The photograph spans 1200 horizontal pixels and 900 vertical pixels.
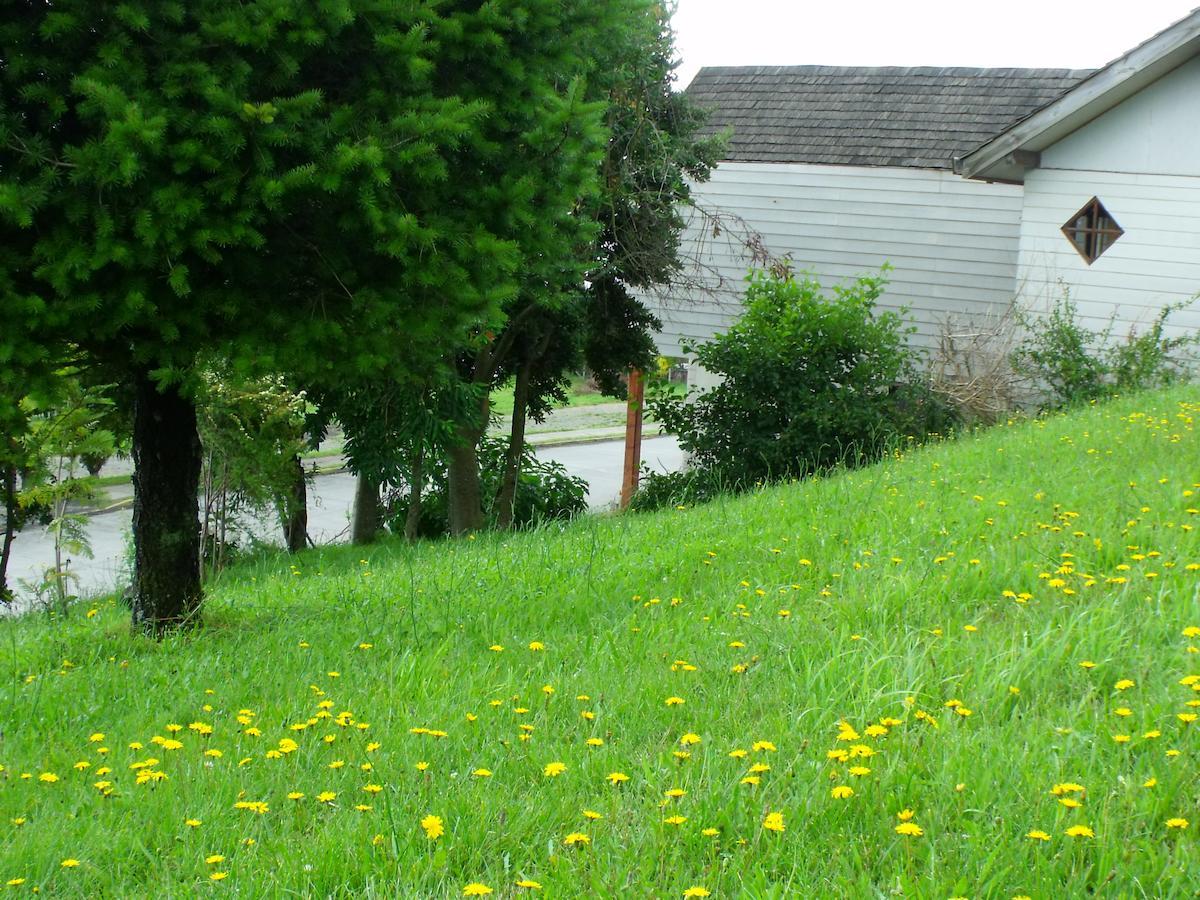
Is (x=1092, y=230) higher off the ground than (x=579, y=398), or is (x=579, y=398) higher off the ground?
(x=1092, y=230)

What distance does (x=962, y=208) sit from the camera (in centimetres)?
1919

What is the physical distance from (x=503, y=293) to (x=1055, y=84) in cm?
1720

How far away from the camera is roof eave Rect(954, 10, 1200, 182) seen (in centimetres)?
1429

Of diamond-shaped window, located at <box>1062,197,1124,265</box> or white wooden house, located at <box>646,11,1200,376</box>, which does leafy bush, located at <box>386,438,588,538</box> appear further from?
diamond-shaped window, located at <box>1062,197,1124,265</box>

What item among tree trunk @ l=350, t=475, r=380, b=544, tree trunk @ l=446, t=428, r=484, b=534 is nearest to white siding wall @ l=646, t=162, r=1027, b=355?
tree trunk @ l=446, t=428, r=484, b=534

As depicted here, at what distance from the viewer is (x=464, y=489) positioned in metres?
16.4

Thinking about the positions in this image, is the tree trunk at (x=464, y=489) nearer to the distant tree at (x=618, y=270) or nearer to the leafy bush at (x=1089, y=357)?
the distant tree at (x=618, y=270)

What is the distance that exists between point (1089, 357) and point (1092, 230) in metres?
1.84

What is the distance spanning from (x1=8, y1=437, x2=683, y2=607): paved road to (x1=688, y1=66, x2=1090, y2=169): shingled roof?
239 inches

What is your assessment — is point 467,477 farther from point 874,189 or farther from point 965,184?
point 965,184

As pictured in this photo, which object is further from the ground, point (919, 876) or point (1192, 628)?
point (1192, 628)

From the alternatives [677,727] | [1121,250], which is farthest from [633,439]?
[677,727]

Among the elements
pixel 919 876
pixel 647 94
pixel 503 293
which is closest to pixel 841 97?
pixel 647 94

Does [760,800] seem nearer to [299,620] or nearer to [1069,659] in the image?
[1069,659]
